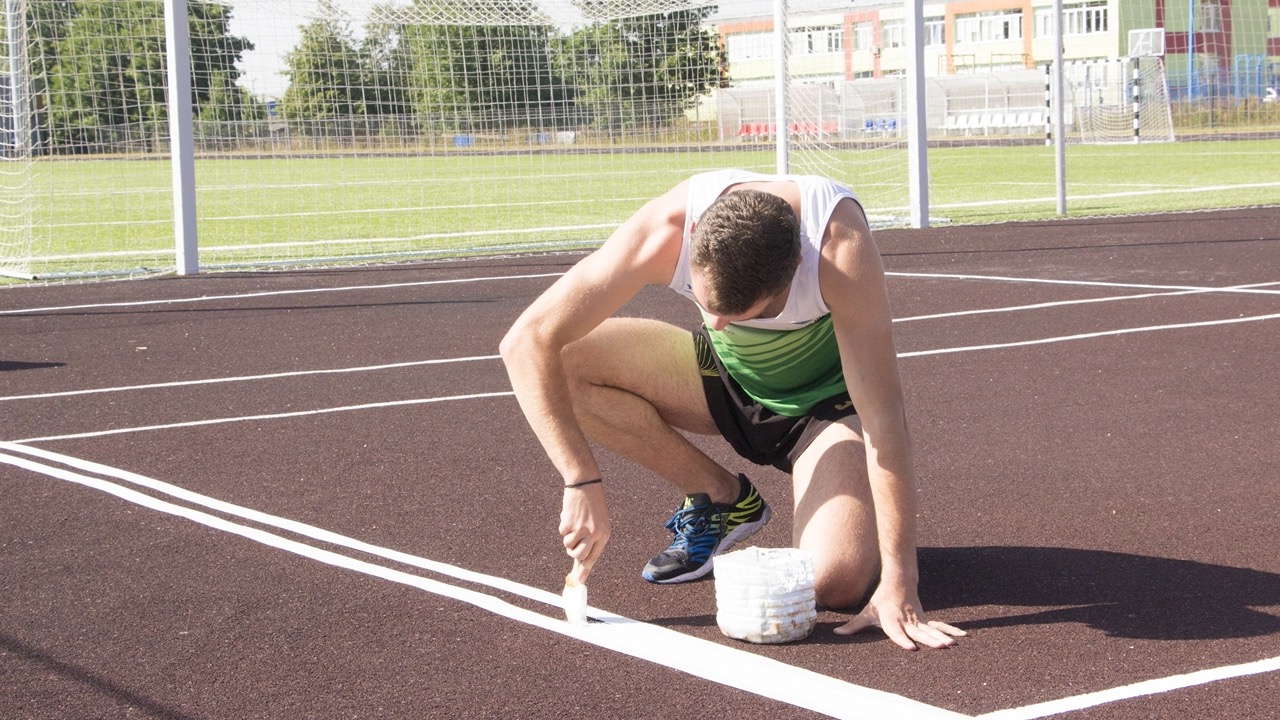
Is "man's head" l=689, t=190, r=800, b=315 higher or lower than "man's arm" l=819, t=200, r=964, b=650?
higher

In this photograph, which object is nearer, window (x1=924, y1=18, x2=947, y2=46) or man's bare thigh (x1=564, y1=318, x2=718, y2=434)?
man's bare thigh (x1=564, y1=318, x2=718, y2=434)

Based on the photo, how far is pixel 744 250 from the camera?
340 centimetres

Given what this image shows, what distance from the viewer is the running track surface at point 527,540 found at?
11.7ft

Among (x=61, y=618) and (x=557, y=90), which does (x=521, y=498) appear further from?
(x=557, y=90)

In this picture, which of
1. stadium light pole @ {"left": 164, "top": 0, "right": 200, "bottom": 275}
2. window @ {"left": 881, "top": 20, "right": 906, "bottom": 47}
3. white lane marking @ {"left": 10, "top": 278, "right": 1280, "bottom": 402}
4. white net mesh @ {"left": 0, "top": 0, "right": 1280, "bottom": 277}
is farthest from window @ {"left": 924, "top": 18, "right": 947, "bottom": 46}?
white lane marking @ {"left": 10, "top": 278, "right": 1280, "bottom": 402}

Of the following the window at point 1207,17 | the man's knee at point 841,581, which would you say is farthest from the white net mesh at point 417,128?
the window at point 1207,17

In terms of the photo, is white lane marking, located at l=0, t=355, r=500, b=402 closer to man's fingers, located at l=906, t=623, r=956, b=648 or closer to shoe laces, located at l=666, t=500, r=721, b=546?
shoe laces, located at l=666, t=500, r=721, b=546

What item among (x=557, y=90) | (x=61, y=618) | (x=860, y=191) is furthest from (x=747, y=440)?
(x=860, y=191)

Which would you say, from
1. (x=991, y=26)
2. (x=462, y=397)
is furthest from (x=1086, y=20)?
(x=462, y=397)

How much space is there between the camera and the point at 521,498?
550 cm

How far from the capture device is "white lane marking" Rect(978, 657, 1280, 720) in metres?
3.32

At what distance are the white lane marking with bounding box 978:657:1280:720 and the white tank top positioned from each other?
1149 millimetres

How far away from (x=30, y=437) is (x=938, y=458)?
13.7ft

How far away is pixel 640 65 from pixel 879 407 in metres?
16.3
